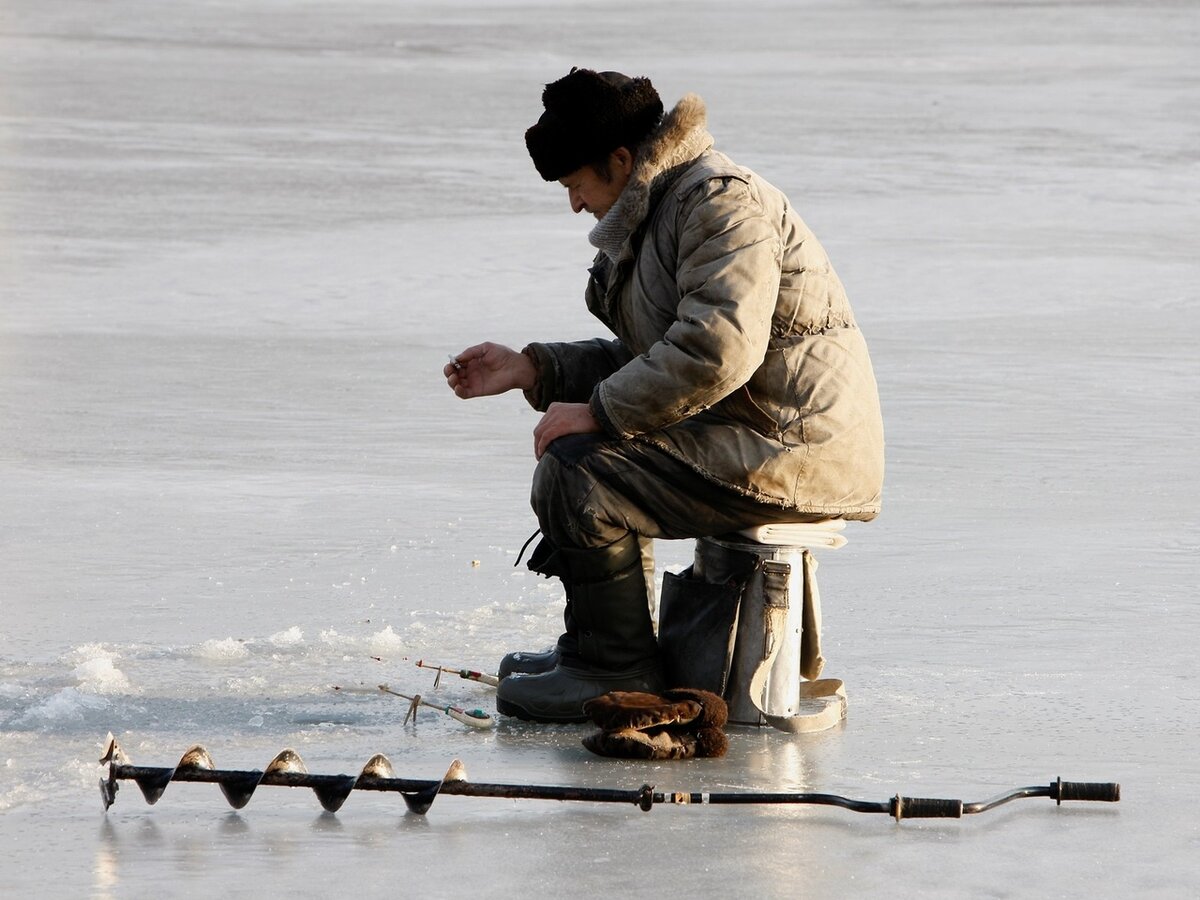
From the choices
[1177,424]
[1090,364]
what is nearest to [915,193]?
[1090,364]

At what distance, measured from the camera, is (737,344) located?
13.9ft

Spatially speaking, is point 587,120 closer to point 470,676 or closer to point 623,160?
point 623,160

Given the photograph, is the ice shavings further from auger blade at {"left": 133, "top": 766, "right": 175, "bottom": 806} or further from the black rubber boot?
auger blade at {"left": 133, "top": 766, "right": 175, "bottom": 806}

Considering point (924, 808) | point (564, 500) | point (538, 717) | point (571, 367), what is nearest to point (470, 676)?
point (538, 717)

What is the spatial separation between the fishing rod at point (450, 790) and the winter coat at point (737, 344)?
0.80 metres

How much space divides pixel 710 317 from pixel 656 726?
0.78m

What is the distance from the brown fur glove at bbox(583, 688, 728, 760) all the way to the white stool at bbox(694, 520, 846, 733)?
0.71 feet

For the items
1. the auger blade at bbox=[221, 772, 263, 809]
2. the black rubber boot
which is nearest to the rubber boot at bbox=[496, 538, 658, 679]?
the black rubber boot

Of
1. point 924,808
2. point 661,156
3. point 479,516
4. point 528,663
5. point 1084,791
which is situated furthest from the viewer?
point 479,516

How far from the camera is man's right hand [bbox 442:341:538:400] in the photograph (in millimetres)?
4797

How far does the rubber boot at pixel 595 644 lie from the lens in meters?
4.50

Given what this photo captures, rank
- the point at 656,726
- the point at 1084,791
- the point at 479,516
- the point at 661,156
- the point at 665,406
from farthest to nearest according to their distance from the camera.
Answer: the point at 479,516, the point at 661,156, the point at 665,406, the point at 656,726, the point at 1084,791

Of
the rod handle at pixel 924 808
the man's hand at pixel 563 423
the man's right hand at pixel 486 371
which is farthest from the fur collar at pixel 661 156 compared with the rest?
the rod handle at pixel 924 808

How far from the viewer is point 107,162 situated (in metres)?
14.5
